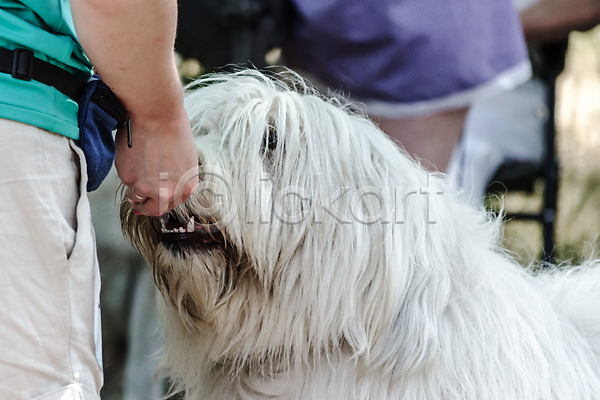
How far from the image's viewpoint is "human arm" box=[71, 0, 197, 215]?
967 mm

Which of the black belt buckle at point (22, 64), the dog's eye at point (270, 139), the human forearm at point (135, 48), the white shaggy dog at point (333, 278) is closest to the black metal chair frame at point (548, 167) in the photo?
the white shaggy dog at point (333, 278)

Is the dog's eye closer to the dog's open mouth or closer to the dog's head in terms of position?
the dog's head

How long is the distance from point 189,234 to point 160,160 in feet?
0.89

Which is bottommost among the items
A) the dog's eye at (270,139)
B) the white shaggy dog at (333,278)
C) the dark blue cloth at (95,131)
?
the white shaggy dog at (333,278)

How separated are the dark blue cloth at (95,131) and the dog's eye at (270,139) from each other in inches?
16.4

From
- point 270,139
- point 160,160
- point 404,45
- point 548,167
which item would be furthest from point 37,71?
point 548,167

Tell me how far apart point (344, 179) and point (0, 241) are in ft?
2.65

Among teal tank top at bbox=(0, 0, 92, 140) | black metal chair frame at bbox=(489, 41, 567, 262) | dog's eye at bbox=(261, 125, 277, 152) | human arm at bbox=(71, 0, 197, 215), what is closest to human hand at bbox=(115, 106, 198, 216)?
human arm at bbox=(71, 0, 197, 215)

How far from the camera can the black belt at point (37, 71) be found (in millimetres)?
999

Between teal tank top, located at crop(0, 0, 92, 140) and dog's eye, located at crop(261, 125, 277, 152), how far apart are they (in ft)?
1.70

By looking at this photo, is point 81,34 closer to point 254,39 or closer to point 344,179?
point 344,179

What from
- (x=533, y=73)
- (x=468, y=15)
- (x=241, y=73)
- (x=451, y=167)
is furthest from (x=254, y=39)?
(x=533, y=73)

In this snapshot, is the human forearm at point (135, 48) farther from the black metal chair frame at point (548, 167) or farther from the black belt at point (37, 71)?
the black metal chair frame at point (548, 167)

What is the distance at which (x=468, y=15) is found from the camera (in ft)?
8.48
